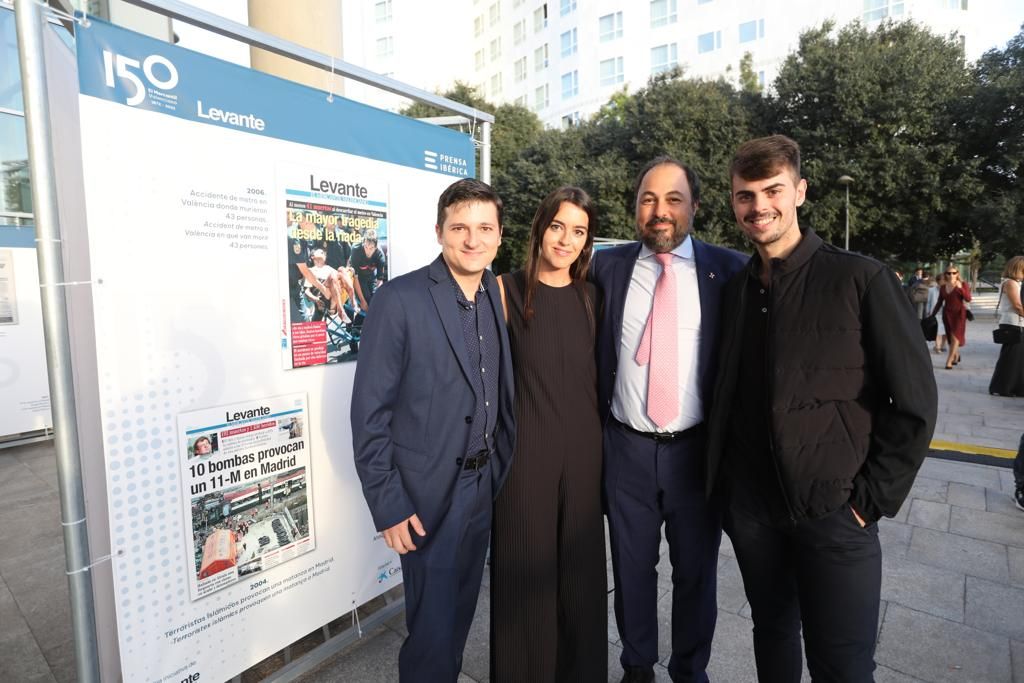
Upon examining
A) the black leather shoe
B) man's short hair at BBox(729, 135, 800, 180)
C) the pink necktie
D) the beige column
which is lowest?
the black leather shoe

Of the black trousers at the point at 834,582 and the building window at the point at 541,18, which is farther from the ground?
the building window at the point at 541,18

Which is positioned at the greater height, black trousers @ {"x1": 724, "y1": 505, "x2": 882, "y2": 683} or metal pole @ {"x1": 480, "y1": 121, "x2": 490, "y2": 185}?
metal pole @ {"x1": 480, "y1": 121, "x2": 490, "y2": 185}

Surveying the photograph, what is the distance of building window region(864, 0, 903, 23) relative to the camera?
1129 inches

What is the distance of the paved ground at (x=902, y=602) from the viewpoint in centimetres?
263

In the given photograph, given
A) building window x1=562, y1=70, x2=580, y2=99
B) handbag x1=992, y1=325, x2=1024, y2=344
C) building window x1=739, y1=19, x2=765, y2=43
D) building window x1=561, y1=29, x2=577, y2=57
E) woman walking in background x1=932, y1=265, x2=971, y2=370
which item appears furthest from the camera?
building window x1=562, y1=70, x2=580, y2=99

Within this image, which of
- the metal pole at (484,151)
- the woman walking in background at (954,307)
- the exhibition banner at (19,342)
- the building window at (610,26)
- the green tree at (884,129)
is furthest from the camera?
the building window at (610,26)

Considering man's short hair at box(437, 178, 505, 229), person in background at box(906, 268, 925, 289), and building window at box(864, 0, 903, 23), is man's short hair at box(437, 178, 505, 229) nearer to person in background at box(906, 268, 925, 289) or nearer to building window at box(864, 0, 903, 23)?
person in background at box(906, 268, 925, 289)

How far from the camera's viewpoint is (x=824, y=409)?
186 centimetres

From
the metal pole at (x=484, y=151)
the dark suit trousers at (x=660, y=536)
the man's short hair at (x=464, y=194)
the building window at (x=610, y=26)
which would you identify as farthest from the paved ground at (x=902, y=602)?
the building window at (x=610, y=26)

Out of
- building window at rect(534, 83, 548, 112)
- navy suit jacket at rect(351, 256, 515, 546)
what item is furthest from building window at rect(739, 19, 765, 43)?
navy suit jacket at rect(351, 256, 515, 546)

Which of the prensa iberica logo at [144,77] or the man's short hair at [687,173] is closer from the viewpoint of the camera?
the prensa iberica logo at [144,77]

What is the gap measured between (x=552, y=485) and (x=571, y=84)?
42.0 metres

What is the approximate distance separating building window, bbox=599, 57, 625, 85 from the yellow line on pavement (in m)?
36.0

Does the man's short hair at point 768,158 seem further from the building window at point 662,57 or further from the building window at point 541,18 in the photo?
the building window at point 541,18
